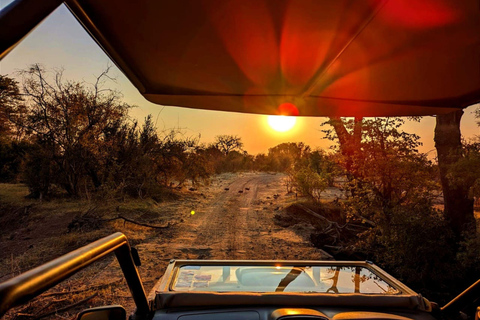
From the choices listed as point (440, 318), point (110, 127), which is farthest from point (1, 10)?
point (110, 127)

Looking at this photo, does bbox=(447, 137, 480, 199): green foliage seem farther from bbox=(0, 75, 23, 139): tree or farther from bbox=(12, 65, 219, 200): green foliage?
bbox=(0, 75, 23, 139): tree

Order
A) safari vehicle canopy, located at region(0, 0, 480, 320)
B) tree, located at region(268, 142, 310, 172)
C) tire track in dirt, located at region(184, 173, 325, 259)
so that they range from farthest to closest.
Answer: tree, located at region(268, 142, 310, 172)
tire track in dirt, located at region(184, 173, 325, 259)
safari vehicle canopy, located at region(0, 0, 480, 320)

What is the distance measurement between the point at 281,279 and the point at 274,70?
1371 millimetres

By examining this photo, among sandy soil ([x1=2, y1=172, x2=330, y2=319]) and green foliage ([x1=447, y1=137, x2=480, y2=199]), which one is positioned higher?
green foliage ([x1=447, y1=137, x2=480, y2=199])

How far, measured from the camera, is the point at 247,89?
2.16 meters

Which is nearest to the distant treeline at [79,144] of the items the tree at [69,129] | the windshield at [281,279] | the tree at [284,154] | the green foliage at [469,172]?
the tree at [69,129]

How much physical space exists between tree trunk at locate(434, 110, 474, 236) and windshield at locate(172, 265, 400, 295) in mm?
6132

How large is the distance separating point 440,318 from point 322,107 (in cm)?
161

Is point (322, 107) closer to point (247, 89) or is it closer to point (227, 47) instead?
point (247, 89)

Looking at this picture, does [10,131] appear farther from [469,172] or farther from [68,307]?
[469,172]

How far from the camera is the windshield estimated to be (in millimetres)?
1925

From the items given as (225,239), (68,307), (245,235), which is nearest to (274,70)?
(68,307)

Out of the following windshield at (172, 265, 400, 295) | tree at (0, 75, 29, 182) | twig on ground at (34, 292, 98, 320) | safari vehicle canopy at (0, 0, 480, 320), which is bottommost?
twig on ground at (34, 292, 98, 320)

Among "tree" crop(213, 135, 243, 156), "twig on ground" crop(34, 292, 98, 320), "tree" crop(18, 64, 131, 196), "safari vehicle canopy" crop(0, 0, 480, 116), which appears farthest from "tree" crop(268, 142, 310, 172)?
"safari vehicle canopy" crop(0, 0, 480, 116)
